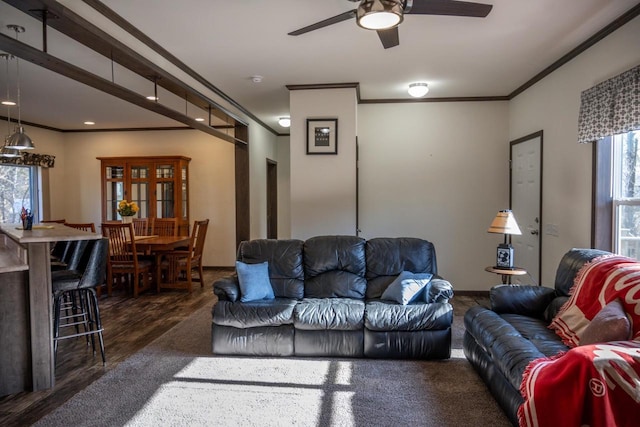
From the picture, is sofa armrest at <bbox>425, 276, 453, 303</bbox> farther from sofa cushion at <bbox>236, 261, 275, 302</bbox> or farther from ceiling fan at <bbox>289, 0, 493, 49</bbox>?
ceiling fan at <bbox>289, 0, 493, 49</bbox>

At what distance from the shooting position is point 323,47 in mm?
3621

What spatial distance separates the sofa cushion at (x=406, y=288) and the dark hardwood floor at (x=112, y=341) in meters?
2.21

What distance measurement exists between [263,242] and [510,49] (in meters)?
2.89

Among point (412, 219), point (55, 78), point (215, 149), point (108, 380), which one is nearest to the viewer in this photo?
point (108, 380)

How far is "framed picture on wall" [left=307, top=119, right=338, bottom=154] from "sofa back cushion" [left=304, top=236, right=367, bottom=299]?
1326 mm

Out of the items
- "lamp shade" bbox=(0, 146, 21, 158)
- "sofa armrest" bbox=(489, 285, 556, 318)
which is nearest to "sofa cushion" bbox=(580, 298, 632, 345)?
"sofa armrest" bbox=(489, 285, 556, 318)

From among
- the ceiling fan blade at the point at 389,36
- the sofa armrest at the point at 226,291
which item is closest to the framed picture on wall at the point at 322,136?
the ceiling fan blade at the point at 389,36

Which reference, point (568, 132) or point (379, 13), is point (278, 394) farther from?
point (568, 132)

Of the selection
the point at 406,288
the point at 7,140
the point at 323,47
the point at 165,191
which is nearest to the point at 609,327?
the point at 406,288

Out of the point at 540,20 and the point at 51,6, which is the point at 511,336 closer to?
the point at 540,20

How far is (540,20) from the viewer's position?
10.1ft

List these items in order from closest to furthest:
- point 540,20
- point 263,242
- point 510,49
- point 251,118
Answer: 1. point 540,20
2. point 510,49
3. point 263,242
4. point 251,118

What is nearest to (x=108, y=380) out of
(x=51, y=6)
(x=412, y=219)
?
(x=51, y=6)

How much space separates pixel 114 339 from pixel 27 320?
3.72 ft
